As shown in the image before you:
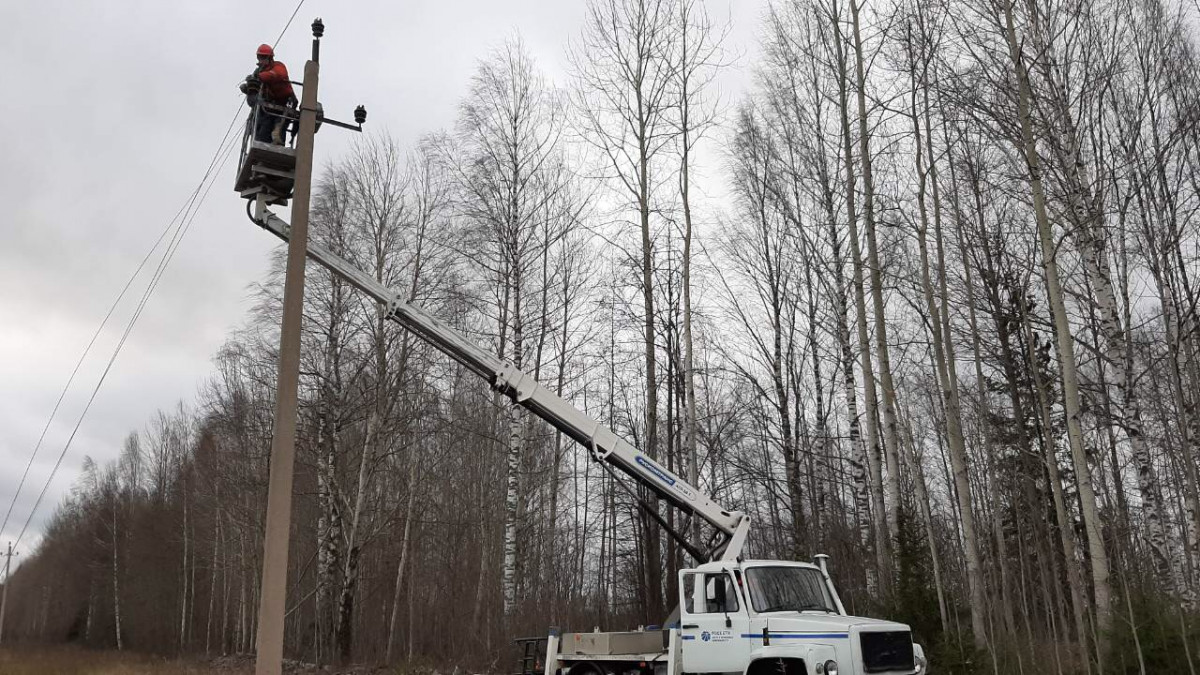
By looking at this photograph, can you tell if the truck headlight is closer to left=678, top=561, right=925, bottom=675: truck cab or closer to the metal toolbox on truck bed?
left=678, top=561, right=925, bottom=675: truck cab

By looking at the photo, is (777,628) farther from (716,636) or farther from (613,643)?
(613,643)

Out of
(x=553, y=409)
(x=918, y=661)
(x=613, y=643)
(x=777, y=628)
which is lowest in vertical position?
(x=918, y=661)

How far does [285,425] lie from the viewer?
22.4 ft

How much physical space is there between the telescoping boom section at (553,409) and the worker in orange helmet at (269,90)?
2.04 meters

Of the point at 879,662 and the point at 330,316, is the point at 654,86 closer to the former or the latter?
the point at 330,316

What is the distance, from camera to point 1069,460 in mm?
23359

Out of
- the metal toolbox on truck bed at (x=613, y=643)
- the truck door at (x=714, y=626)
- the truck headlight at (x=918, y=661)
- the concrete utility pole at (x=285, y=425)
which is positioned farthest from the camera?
the metal toolbox on truck bed at (x=613, y=643)

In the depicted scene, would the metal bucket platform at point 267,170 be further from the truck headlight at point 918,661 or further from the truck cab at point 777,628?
the truck headlight at point 918,661

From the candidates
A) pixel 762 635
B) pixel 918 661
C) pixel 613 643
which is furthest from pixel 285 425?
pixel 918 661

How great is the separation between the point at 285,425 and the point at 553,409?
6.02 meters

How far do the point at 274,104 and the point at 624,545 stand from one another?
26331 millimetres

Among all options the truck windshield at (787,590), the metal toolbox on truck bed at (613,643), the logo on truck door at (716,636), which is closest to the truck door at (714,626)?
the logo on truck door at (716,636)

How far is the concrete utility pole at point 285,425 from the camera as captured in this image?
20.7ft

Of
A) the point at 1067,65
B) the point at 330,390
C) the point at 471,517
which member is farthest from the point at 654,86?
the point at 471,517
